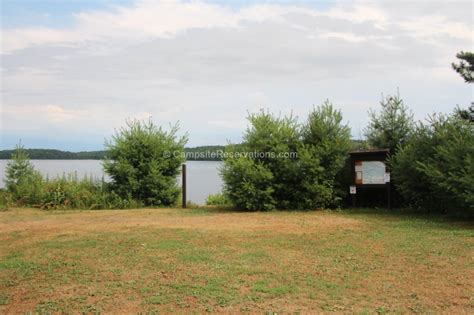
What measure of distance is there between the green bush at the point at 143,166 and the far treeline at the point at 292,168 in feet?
0.10

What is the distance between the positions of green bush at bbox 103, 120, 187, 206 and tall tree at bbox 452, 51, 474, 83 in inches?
373

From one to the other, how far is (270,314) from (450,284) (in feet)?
7.33

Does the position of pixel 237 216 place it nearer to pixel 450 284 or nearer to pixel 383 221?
pixel 383 221

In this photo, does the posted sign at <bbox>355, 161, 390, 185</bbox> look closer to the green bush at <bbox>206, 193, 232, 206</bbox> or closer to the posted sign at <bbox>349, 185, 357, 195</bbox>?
the posted sign at <bbox>349, 185, 357, 195</bbox>

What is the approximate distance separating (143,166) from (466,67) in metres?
10.6

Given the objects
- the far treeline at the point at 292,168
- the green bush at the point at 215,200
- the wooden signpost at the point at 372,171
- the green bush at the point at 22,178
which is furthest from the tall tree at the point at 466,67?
the green bush at the point at 22,178

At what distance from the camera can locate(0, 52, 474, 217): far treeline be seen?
35.8ft

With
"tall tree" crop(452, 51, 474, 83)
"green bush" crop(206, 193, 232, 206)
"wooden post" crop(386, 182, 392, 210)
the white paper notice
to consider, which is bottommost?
"green bush" crop(206, 193, 232, 206)

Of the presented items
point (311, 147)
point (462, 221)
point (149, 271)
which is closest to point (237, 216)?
point (311, 147)

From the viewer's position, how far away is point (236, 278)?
18.0 feet

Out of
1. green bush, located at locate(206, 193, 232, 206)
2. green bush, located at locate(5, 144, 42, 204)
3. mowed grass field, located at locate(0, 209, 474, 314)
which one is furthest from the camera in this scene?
green bush, located at locate(206, 193, 232, 206)

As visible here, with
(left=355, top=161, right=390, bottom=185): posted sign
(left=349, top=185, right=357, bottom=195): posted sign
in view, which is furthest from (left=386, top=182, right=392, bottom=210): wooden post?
(left=349, top=185, right=357, bottom=195): posted sign

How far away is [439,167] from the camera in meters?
10.7

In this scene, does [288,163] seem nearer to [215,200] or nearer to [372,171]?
[372,171]
